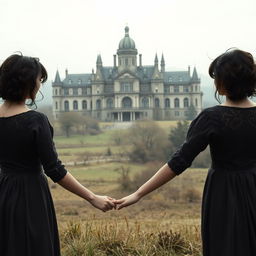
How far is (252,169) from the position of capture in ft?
10.3

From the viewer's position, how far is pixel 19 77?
10.3 ft

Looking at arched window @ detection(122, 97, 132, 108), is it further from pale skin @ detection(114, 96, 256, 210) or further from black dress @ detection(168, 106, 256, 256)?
black dress @ detection(168, 106, 256, 256)

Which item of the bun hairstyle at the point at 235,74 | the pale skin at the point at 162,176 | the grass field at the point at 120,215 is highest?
the bun hairstyle at the point at 235,74

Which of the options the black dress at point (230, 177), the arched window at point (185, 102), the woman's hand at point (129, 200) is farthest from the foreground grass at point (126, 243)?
the arched window at point (185, 102)

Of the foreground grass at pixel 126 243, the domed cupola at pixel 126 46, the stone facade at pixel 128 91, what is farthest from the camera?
the domed cupola at pixel 126 46

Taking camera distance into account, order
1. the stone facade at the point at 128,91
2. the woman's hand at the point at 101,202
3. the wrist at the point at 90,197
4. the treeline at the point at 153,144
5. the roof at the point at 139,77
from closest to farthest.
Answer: the wrist at the point at 90,197 → the woman's hand at the point at 101,202 → the treeline at the point at 153,144 → the stone facade at the point at 128,91 → the roof at the point at 139,77

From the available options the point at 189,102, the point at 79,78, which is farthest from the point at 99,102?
the point at 189,102

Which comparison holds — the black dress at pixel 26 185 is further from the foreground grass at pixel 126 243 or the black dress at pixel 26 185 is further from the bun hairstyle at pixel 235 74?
the foreground grass at pixel 126 243

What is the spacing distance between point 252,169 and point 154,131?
131 ft

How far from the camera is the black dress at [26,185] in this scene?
3135 millimetres

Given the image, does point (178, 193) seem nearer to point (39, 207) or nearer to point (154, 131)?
point (154, 131)

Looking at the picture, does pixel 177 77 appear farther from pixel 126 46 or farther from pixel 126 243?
pixel 126 243

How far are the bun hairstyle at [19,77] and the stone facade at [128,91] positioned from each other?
262 ft

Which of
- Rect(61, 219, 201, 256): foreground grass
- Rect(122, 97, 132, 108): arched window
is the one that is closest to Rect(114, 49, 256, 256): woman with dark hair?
Rect(61, 219, 201, 256): foreground grass
